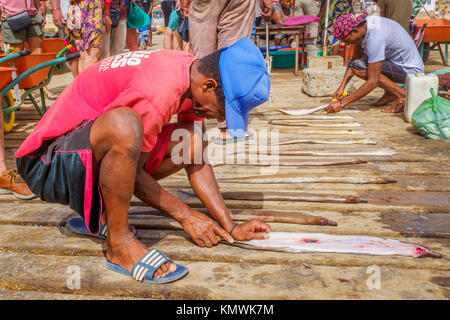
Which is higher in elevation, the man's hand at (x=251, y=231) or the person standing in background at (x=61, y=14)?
the person standing in background at (x=61, y=14)

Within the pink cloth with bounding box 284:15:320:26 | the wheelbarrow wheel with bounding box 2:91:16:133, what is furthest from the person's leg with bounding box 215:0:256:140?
the pink cloth with bounding box 284:15:320:26

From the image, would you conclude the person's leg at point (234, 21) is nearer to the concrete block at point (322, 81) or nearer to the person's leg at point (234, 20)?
the person's leg at point (234, 20)

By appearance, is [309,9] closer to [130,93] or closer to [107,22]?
[107,22]

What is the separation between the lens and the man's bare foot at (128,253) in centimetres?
165

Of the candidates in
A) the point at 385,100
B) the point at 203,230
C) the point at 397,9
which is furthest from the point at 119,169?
the point at 397,9

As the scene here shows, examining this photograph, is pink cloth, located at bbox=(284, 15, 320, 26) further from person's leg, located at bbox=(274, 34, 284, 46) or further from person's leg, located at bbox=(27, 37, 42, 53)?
person's leg, located at bbox=(27, 37, 42, 53)

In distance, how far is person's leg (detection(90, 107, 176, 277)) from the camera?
5.10 ft

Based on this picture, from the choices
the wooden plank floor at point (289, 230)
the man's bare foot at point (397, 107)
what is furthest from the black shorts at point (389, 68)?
the wooden plank floor at point (289, 230)

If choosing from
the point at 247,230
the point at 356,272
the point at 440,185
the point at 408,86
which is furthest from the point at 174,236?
the point at 408,86

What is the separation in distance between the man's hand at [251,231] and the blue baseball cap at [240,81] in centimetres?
48

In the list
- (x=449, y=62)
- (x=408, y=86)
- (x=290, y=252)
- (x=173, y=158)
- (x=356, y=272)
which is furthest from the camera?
(x=449, y=62)

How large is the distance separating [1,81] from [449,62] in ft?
26.8
